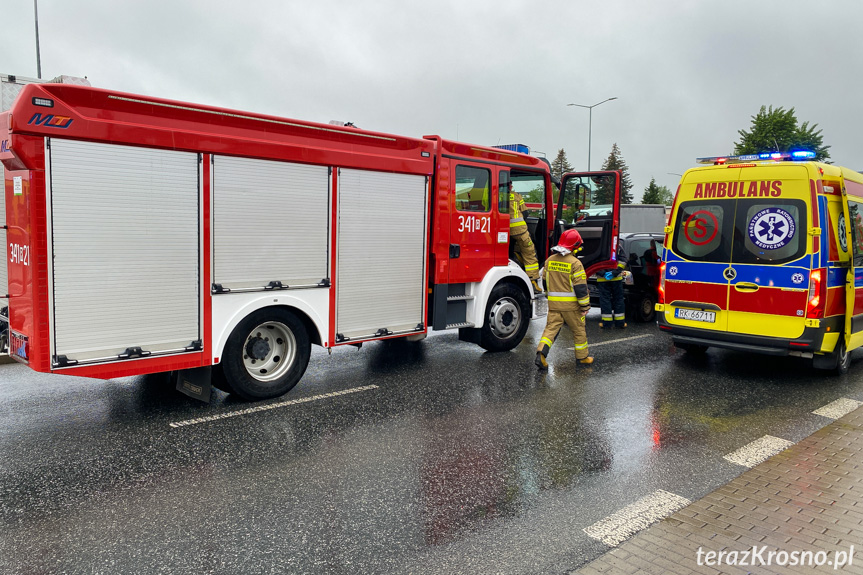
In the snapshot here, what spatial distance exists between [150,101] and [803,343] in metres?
6.66

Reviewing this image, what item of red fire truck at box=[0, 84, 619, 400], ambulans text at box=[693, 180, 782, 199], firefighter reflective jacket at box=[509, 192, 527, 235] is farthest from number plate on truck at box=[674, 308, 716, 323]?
red fire truck at box=[0, 84, 619, 400]

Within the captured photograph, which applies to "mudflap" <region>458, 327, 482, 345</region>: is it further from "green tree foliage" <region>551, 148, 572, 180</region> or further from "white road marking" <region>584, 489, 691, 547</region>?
"green tree foliage" <region>551, 148, 572, 180</region>

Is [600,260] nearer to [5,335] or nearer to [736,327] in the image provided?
[736,327]

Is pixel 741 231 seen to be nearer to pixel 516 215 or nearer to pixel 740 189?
pixel 740 189

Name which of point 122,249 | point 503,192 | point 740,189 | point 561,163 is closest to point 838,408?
point 740,189

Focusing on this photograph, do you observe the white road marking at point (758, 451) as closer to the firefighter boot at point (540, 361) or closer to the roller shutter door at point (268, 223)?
the firefighter boot at point (540, 361)

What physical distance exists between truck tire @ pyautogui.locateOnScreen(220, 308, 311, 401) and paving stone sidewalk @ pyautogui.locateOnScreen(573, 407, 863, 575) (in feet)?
12.3

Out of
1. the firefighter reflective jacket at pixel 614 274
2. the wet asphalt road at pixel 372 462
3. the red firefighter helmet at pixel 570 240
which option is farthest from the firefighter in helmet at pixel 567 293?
the firefighter reflective jacket at pixel 614 274

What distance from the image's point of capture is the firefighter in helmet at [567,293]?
7941 millimetres

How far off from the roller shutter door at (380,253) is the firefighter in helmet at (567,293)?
1618mm

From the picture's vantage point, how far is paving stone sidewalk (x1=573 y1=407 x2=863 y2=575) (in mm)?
3328

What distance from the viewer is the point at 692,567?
330 centimetres

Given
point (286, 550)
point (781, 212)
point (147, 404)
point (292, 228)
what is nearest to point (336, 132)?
point (292, 228)

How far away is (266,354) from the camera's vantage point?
6344 mm
